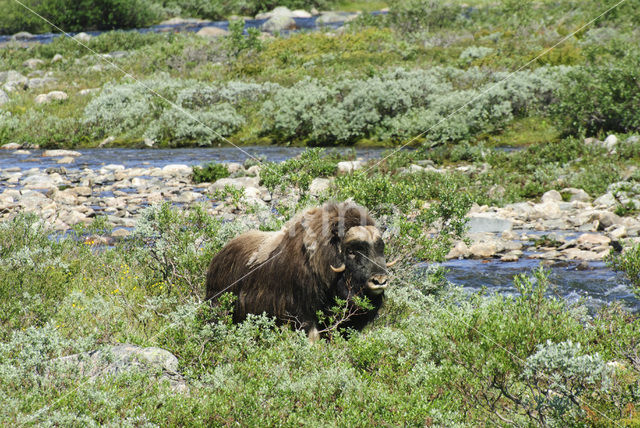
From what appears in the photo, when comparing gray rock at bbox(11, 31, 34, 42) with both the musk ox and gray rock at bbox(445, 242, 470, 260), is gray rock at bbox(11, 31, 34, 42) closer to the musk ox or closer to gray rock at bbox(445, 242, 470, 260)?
gray rock at bbox(445, 242, 470, 260)

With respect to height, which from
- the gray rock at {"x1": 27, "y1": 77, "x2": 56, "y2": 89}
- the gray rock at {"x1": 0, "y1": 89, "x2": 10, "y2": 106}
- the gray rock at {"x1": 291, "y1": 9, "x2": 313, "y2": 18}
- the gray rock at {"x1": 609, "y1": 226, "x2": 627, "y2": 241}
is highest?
the gray rock at {"x1": 291, "y1": 9, "x2": 313, "y2": 18}

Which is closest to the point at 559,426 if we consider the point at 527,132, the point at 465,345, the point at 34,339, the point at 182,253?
the point at 465,345

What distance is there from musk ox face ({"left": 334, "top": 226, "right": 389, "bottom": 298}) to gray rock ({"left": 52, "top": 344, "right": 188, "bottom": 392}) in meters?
1.59

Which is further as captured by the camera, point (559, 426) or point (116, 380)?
point (116, 380)

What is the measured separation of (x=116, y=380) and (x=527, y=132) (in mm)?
20794

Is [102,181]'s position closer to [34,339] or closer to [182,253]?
[182,253]

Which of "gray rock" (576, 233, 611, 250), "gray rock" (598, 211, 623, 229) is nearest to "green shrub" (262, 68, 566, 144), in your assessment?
"gray rock" (598, 211, 623, 229)

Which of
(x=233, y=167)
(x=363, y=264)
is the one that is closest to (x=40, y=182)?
(x=233, y=167)

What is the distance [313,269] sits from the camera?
5.80 meters

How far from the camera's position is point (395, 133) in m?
24.2

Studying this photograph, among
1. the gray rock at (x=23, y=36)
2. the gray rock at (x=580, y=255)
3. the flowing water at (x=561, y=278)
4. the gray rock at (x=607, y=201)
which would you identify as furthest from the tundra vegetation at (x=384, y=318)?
the gray rock at (x=23, y=36)

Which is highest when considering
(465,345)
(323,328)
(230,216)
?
(465,345)

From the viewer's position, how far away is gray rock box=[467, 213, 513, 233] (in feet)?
45.7

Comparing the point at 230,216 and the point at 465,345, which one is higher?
the point at 465,345
